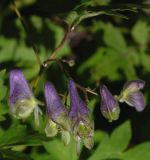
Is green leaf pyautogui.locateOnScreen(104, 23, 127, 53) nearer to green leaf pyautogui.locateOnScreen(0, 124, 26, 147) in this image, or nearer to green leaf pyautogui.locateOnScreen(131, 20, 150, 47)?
green leaf pyautogui.locateOnScreen(131, 20, 150, 47)

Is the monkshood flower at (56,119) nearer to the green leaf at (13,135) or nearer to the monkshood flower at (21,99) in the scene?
the monkshood flower at (21,99)

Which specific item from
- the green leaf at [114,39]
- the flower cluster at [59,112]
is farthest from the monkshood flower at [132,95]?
the green leaf at [114,39]

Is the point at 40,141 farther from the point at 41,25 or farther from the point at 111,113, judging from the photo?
the point at 41,25

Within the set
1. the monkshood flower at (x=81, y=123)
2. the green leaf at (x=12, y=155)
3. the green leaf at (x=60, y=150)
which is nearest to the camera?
the monkshood flower at (x=81, y=123)

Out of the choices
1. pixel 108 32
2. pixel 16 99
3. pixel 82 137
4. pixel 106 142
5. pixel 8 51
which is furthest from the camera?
pixel 108 32

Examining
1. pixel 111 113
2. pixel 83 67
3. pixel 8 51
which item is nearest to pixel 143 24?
pixel 83 67

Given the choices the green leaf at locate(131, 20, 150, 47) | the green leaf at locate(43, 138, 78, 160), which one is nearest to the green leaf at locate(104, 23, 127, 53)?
the green leaf at locate(131, 20, 150, 47)

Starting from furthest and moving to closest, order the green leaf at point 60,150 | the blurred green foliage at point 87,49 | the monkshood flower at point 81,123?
the blurred green foliage at point 87,49 < the green leaf at point 60,150 < the monkshood flower at point 81,123
